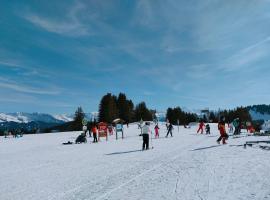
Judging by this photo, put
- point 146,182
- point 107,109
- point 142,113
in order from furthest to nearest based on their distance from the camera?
point 142,113 → point 107,109 → point 146,182

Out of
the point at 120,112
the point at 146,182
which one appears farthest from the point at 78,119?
the point at 146,182

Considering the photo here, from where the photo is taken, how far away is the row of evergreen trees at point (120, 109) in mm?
106812

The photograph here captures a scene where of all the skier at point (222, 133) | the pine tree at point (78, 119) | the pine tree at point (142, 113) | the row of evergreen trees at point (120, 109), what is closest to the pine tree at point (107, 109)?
the row of evergreen trees at point (120, 109)

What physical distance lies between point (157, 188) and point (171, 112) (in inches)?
5285

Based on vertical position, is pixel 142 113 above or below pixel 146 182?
above

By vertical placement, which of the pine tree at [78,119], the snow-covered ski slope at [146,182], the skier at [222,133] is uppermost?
the pine tree at [78,119]

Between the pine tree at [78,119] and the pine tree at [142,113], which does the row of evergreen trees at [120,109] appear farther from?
the pine tree at [78,119]

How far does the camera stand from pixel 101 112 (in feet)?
367

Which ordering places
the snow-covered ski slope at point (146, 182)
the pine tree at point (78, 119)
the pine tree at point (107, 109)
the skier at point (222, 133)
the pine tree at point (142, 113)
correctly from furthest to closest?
the pine tree at point (142, 113) → the pine tree at point (78, 119) → the pine tree at point (107, 109) → the skier at point (222, 133) → the snow-covered ski slope at point (146, 182)

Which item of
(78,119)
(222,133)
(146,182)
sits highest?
(78,119)

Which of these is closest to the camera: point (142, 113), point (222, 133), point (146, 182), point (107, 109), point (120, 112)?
point (146, 182)

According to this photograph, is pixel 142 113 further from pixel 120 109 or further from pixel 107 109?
pixel 107 109

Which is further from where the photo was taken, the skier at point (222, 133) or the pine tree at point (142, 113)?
the pine tree at point (142, 113)

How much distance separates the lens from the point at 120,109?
119 metres
